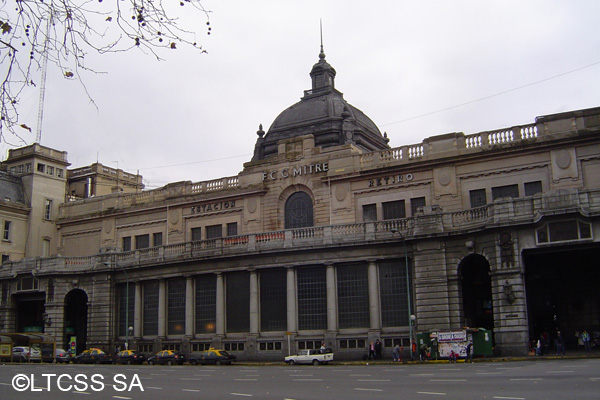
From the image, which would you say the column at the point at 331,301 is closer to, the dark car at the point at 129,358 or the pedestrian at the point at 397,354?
the pedestrian at the point at 397,354

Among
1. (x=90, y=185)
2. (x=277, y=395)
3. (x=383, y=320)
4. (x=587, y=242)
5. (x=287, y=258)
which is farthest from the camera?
(x=90, y=185)

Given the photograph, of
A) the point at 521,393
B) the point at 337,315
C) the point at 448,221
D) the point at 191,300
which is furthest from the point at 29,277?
the point at 521,393

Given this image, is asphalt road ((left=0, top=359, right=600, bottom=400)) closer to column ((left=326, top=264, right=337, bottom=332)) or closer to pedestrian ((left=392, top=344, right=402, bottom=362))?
pedestrian ((left=392, top=344, right=402, bottom=362))

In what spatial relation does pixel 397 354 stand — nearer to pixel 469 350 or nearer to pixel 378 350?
pixel 378 350

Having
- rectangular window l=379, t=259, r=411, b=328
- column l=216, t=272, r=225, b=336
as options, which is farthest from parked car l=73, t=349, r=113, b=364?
rectangular window l=379, t=259, r=411, b=328

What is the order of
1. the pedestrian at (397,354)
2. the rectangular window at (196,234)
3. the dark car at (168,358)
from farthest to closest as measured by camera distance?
1. the rectangular window at (196,234)
2. the dark car at (168,358)
3. the pedestrian at (397,354)

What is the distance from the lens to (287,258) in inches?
1991

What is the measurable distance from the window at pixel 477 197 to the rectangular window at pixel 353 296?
31.7 feet

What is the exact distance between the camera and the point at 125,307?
5900cm

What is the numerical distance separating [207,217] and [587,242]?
34.4 m

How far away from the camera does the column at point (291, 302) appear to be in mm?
49500

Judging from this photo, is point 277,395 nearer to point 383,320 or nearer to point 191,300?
point 383,320

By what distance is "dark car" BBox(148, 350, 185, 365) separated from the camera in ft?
164

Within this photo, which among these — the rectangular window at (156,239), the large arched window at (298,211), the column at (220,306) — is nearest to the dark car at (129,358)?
the column at (220,306)
